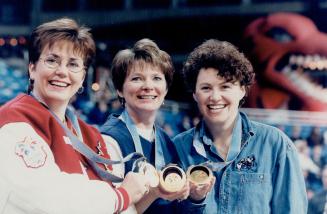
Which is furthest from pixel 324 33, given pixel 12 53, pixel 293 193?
pixel 12 53

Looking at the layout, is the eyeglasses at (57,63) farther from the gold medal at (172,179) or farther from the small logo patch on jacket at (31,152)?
the gold medal at (172,179)

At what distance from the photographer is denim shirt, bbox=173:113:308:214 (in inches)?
61.9

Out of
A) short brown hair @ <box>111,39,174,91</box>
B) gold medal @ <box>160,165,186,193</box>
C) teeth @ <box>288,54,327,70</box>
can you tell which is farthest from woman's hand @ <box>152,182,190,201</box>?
teeth @ <box>288,54,327,70</box>

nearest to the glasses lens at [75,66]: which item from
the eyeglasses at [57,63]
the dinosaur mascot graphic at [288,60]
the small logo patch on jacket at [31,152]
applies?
the eyeglasses at [57,63]

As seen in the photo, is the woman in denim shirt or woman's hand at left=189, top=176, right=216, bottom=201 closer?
woman's hand at left=189, top=176, right=216, bottom=201

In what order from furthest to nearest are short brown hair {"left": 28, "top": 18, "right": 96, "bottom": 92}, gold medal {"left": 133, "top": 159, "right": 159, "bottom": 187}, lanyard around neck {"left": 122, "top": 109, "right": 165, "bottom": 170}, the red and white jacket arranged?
lanyard around neck {"left": 122, "top": 109, "right": 165, "bottom": 170}, gold medal {"left": 133, "top": 159, "right": 159, "bottom": 187}, short brown hair {"left": 28, "top": 18, "right": 96, "bottom": 92}, the red and white jacket

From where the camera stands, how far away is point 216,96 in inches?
61.9

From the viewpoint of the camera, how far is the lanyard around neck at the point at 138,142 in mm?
1530

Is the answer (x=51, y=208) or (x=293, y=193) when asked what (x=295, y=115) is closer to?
(x=293, y=193)

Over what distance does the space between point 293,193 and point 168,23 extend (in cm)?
78

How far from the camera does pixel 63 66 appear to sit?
128 centimetres

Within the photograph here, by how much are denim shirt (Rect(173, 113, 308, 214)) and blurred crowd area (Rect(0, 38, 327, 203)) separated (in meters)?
0.13

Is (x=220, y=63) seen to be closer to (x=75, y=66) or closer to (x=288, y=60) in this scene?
(x=288, y=60)

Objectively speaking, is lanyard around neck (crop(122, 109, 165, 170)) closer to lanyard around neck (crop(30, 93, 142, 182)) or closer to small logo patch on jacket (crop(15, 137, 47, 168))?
lanyard around neck (crop(30, 93, 142, 182))
